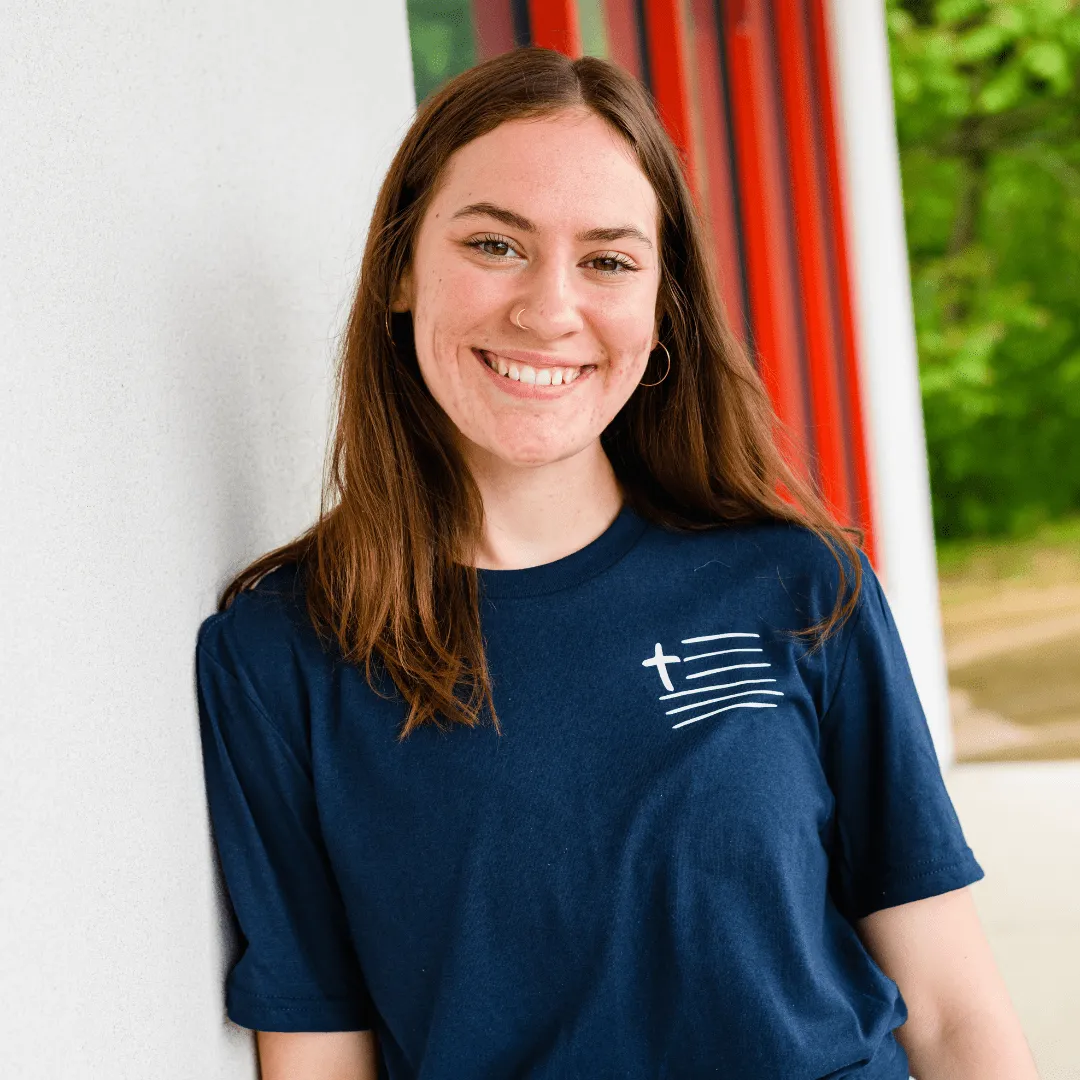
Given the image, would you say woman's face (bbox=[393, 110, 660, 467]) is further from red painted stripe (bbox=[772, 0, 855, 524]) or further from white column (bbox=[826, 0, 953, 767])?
white column (bbox=[826, 0, 953, 767])

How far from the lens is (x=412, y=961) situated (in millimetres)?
1321

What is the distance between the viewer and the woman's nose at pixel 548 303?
132 centimetres

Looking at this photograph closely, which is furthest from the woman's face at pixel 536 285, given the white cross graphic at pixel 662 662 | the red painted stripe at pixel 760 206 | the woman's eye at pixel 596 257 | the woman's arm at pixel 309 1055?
the red painted stripe at pixel 760 206

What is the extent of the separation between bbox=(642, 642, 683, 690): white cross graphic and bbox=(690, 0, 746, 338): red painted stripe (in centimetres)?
234

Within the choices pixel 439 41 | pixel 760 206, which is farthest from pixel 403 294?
pixel 760 206

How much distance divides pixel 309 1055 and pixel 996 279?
9870 mm

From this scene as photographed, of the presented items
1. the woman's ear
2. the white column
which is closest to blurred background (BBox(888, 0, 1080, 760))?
the white column

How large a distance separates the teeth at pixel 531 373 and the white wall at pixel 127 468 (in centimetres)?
26

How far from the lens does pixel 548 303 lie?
1323 mm

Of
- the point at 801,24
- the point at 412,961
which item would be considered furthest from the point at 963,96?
the point at 412,961

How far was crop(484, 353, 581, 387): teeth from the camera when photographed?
53.0 inches

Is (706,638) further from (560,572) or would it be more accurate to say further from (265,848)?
(265,848)

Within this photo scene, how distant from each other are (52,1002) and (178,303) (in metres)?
0.61

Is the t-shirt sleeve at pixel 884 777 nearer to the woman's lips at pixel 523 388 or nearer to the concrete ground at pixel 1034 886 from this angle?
the woman's lips at pixel 523 388
